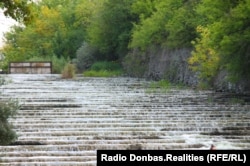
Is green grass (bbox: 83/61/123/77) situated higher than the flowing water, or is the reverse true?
green grass (bbox: 83/61/123/77)

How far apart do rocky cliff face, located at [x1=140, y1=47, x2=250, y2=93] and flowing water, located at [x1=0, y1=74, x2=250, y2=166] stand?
1.80 ft

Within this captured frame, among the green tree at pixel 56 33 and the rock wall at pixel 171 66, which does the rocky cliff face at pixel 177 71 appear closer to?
the rock wall at pixel 171 66

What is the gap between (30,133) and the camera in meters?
11.5

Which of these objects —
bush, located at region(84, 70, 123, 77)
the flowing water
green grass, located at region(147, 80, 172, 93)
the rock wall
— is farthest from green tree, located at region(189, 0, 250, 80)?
bush, located at region(84, 70, 123, 77)

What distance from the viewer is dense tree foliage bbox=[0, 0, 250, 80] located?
556 inches

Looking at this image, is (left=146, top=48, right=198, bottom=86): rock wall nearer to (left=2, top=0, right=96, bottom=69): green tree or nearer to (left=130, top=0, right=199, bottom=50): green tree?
(left=130, top=0, right=199, bottom=50): green tree

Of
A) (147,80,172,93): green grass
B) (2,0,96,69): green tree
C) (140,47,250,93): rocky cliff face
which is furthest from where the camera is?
(2,0,96,69): green tree

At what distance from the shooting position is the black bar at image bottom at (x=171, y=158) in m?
6.32

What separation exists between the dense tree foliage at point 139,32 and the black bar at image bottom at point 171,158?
2298 millimetres

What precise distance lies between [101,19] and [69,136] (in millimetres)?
21567

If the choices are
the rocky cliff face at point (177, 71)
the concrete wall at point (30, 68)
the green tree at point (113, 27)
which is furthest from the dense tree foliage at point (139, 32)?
the concrete wall at point (30, 68)

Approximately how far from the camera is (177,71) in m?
22.9

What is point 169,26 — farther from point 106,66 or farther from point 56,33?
point 56,33

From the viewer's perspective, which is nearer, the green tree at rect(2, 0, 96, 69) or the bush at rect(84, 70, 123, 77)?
the bush at rect(84, 70, 123, 77)
